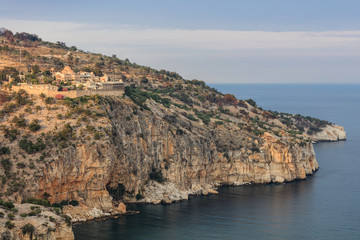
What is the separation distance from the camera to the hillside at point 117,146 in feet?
213

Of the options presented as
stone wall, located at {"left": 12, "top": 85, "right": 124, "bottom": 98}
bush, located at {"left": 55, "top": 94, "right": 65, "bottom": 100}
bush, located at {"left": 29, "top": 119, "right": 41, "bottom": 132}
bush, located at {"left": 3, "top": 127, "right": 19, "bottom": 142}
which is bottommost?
bush, located at {"left": 3, "top": 127, "right": 19, "bottom": 142}

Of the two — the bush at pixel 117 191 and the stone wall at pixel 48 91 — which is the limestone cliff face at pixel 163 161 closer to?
the bush at pixel 117 191

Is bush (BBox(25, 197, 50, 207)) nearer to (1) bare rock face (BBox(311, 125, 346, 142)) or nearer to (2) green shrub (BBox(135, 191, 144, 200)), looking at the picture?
(2) green shrub (BBox(135, 191, 144, 200))

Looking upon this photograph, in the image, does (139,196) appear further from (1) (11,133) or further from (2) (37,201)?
(2) (37,201)

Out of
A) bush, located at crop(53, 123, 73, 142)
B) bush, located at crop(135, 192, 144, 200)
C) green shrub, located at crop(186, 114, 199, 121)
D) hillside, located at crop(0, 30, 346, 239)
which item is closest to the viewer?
hillside, located at crop(0, 30, 346, 239)

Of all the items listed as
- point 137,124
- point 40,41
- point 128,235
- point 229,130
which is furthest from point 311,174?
point 40,41

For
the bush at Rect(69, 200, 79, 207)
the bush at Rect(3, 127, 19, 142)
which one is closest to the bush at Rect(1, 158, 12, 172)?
the bush at Rect(3, 127, 19, 142)

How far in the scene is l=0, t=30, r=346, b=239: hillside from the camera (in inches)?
2559

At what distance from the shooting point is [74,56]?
112m

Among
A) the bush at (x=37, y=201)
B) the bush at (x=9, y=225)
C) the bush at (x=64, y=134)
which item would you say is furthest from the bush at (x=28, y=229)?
the bush at (x=64, y=134)

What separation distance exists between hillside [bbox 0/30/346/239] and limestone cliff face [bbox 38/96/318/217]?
137mm

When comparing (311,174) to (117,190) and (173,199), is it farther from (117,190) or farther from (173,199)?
(117,190)

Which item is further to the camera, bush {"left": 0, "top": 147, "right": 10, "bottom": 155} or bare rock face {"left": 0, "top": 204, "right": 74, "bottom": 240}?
bush {"left": 0, "top": 147, "right": 10, "bottom": 155}

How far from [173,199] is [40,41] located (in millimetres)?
65481
